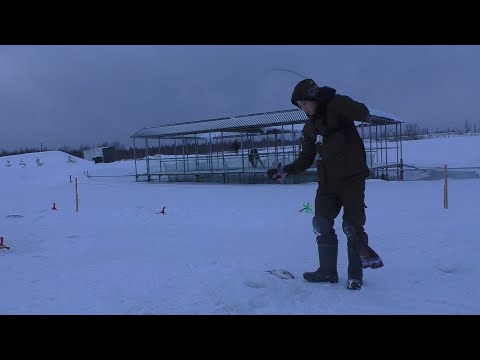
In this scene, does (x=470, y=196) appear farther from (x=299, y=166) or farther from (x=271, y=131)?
(x=271, y=131)

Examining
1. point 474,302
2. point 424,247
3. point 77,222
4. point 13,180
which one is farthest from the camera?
point 13,180

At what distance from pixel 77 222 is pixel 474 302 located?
317 inches

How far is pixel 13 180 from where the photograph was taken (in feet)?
99.5

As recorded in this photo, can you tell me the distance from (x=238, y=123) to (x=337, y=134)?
751 inches

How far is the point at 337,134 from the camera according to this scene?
3.70 metres

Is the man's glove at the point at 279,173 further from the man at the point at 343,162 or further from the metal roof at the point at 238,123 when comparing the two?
the metal roof at the point at 238,123

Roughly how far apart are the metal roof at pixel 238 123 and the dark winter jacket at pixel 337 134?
15507mm

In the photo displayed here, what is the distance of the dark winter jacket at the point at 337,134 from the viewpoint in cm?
363

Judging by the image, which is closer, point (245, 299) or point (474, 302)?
point (474, 302)

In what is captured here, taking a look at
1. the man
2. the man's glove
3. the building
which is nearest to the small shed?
the building

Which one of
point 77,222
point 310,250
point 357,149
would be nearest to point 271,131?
point 77,222

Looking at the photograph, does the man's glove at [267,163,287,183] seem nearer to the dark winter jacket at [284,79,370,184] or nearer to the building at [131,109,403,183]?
the dark winter jacket at [284,79,370,184]

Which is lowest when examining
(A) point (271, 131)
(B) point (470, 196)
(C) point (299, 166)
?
(B) point (470, 196)

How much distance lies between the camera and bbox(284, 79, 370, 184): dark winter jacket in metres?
3.63
